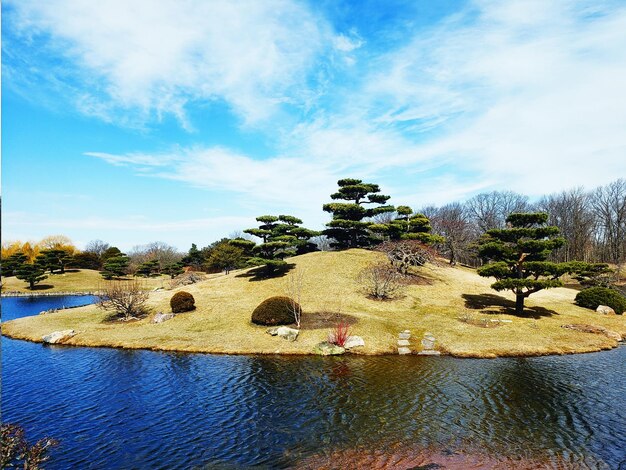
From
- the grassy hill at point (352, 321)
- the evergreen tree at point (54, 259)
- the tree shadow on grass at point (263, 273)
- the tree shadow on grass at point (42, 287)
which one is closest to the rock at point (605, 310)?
the grassy hill at point (352, 321)

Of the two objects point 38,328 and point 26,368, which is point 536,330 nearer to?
point 26,368

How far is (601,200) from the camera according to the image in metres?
91.4

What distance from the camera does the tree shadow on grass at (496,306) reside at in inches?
1496

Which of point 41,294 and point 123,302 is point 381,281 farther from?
point 41,294

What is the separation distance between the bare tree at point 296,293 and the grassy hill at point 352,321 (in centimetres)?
64

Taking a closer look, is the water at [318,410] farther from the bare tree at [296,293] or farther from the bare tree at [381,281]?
the bare tree at [381,281]

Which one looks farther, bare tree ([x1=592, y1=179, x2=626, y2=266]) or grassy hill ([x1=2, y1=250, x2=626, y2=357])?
bare tree ([x1=592, y1=179, x2=626, y2=266])

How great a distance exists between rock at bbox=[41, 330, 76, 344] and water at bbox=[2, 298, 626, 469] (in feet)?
13.5

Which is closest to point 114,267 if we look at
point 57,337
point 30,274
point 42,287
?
point 42,287

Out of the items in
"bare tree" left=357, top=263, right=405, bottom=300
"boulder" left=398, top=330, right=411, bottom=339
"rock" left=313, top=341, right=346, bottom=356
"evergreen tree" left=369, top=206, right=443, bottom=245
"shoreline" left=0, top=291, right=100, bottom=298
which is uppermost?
"evergreen tree" left=369, top=206, right=443, bottom=245

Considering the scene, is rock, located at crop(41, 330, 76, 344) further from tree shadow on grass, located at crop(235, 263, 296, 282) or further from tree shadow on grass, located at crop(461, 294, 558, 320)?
tree shadow on grass, located at crop(461, 294, 558, 320)

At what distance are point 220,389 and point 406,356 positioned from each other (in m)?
13.5

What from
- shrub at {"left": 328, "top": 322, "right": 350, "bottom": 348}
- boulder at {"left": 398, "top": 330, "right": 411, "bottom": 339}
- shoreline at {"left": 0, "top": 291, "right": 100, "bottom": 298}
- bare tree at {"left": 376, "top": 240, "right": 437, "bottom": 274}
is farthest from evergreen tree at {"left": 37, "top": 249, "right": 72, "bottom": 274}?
boulder at {"left": 398, "top": 330, "right": 411, "bottom": 339}

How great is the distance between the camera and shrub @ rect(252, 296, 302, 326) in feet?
110
